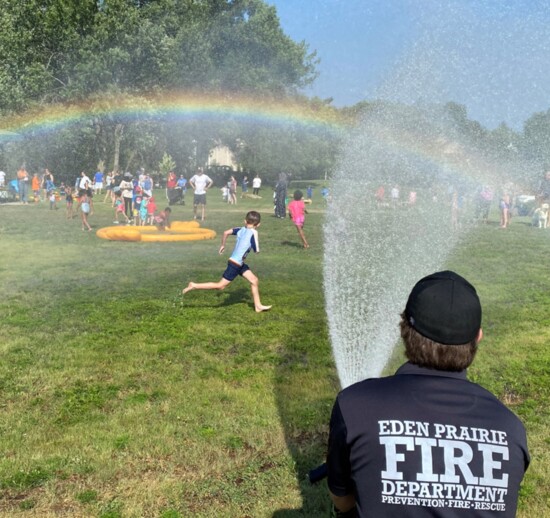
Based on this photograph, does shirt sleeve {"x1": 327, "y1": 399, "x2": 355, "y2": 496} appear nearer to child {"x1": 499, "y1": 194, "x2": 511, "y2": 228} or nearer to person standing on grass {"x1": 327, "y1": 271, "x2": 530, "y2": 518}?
person standing on grass {"x1": 327, "y1": 271, "x2": 530, "y2": 518}

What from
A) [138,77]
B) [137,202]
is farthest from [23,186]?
[138,77]

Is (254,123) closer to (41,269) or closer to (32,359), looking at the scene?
(41,269)

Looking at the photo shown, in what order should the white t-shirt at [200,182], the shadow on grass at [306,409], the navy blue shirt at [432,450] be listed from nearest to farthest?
1. the navy blue shirt at [432,450]
2. the shadow on grass at [306,409]
3. the white t-shirt at [200,182]

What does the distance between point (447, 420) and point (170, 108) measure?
44557 millimetres

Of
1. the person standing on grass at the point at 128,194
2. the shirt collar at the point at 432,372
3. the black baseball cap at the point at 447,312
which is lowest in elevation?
the shirt collar at the point at 432,372

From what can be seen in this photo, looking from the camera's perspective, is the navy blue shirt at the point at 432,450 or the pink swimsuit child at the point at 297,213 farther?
the pink swimsuit child at the point at 297,213

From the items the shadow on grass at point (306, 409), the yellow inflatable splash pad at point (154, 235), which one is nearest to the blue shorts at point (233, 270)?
the shadow on grass at point (306, 409)

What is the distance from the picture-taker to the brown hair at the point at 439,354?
2018mm

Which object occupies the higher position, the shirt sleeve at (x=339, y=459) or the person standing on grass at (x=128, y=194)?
the person standing on grass at (x=128, y=194)

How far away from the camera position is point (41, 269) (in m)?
13.2

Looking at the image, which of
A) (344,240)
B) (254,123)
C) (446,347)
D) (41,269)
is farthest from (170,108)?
(446,347)

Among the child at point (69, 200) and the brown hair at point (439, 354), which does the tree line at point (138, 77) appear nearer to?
the child at point (69, 200)

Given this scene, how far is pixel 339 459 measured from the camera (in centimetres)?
207

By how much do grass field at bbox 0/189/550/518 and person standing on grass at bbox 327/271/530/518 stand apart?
7.66 feet
